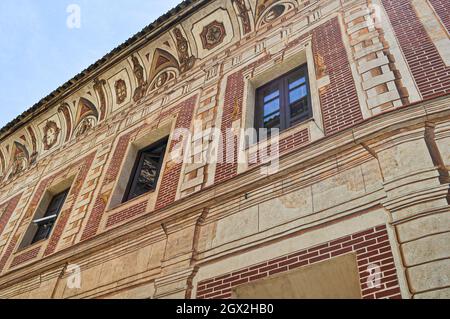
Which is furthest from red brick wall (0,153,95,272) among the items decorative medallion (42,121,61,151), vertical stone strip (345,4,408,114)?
vertical stone strip (345,4,408,114)

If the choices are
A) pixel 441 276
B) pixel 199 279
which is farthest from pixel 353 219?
pixel 199 279

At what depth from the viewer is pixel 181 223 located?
5977 mm

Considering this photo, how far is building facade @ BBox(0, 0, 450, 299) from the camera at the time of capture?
171 inches

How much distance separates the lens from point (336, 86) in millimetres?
6164

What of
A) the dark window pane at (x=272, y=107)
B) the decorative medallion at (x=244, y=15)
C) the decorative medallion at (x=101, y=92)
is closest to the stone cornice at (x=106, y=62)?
the decorative medallion at (x=101, y=92)

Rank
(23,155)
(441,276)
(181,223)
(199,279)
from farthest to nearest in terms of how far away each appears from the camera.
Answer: (23,155)
(181,223)
(199,279)
(441,276)

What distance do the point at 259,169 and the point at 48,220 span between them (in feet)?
19.9

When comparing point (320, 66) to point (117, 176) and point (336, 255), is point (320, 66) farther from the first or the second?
point (117, 176)

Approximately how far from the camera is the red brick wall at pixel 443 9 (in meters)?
6.07

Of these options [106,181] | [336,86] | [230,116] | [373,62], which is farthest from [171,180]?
[373,62]

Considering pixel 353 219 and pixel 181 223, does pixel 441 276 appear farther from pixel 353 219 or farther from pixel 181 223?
pixel 181 223

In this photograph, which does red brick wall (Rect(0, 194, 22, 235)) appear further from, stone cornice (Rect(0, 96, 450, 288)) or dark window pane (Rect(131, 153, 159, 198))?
→ dark window pane (Rect(131, 153, 159, 198))

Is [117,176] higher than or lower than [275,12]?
lower

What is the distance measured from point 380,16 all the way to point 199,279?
5.06m
